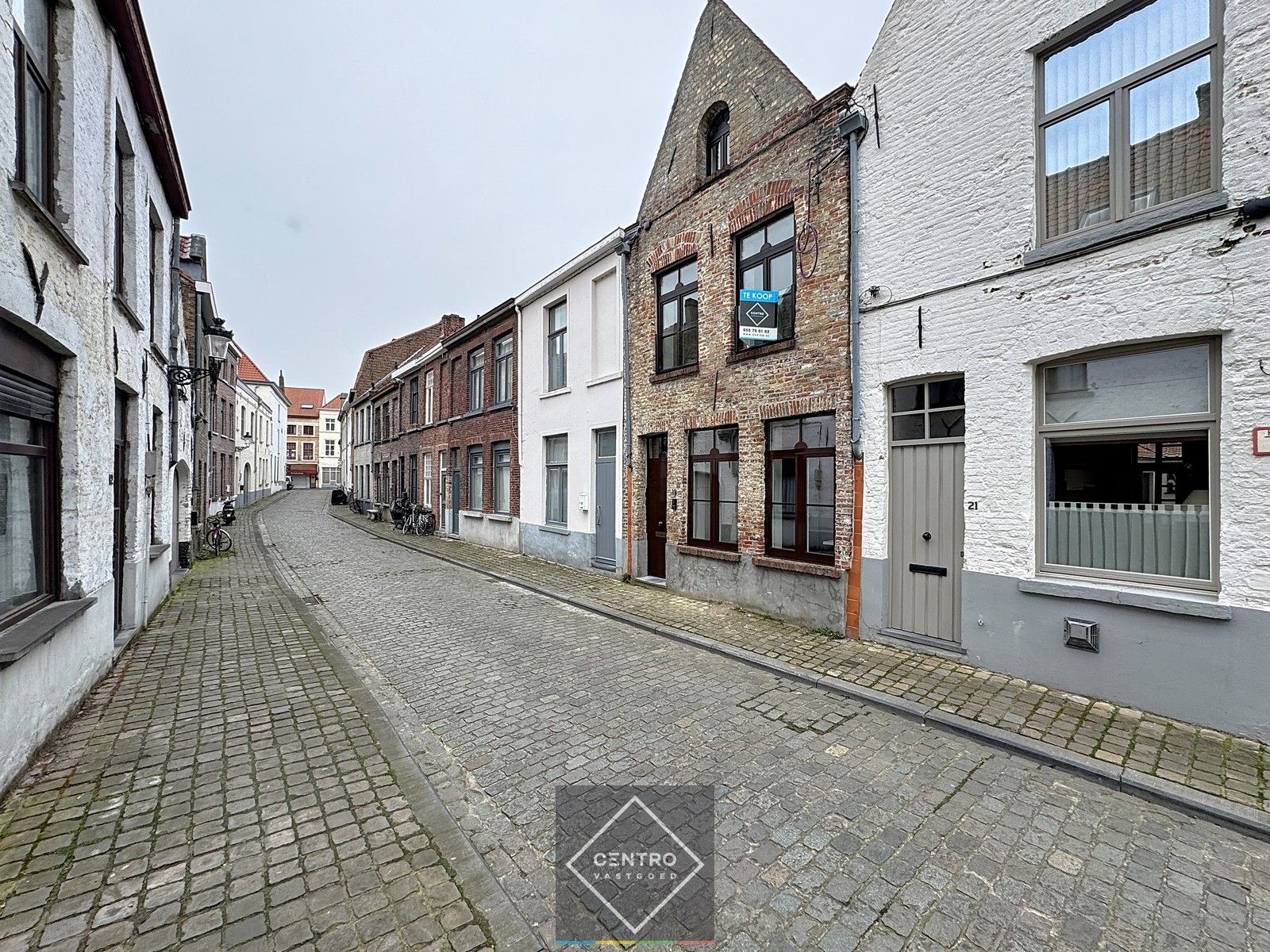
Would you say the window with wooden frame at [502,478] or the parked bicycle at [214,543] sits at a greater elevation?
the window with wooden frame at [502,478]

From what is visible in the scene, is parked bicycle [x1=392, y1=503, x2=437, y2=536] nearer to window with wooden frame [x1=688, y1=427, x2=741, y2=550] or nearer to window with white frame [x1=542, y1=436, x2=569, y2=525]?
window with white frame [x1=542, y1=436, x2=569, y2=525]

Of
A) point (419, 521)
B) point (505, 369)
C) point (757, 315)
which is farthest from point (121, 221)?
point (419, 521)

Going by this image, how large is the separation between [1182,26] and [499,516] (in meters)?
14.3

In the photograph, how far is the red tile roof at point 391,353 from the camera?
26.8 meters

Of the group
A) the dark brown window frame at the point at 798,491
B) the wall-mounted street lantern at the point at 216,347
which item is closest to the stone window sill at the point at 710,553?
the dark brown window frame at the point at 798,491

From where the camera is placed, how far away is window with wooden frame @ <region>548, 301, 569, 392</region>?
12.9 metres

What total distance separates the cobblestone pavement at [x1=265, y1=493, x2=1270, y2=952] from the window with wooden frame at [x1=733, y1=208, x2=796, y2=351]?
15.2ft

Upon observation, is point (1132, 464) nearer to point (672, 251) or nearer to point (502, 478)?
point (672, 251)

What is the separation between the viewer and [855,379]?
6.73m

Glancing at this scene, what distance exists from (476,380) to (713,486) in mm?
10631

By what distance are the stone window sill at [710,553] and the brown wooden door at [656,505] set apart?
0.87m

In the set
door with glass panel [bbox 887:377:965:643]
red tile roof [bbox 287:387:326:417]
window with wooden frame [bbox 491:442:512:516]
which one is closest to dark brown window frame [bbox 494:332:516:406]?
window with wooden frame [bbox 491:442:512:516]

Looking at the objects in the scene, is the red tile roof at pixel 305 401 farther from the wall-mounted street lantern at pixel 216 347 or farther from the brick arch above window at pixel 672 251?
the brick arch above window at pixel 672 251

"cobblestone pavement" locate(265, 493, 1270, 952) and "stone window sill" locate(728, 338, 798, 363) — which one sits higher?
"stone window sill" locate(728, 338, 798, 363)
